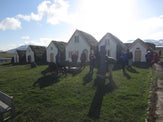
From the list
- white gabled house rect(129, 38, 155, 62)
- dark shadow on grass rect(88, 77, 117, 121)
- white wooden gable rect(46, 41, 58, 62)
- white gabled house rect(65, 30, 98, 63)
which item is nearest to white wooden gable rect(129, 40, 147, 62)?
white gabled house rect(129, 38, 155, 62)

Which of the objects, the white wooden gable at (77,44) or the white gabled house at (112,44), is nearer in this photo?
the white gabled house at (112,44)

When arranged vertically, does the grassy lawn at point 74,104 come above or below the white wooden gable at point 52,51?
below

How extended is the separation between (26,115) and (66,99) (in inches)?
92.0

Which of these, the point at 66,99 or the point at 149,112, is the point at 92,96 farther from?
the point at 149,112

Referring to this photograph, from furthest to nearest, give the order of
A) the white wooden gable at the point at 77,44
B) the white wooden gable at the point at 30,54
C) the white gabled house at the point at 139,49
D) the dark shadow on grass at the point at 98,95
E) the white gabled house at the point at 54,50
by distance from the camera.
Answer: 1. the white wooden gable at the point at 30,54
2. the white gabled house at the point at 54,50
3. the white wooden gable at the point at 77,44
4. the white gabled house at the point at 139,49
5. the dark shadow on grass at the point at 98,95

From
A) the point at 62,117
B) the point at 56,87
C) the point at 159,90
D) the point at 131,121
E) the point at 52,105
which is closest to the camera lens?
the point at 131,121

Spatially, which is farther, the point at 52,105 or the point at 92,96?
the point at 92,96

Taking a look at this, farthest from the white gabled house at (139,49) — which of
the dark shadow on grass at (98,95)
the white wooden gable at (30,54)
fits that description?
the white wooden gable at (30,54)

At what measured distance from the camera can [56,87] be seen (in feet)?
37.3

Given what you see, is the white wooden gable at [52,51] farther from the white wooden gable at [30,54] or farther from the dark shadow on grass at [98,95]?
the dark shadow on grass at [98,95]

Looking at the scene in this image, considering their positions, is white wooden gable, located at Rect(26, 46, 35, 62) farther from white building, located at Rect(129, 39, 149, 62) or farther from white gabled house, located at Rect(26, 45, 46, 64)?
white building, located at Rect(129, 39, 149, 62)

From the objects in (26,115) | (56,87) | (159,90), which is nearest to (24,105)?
(26,115)

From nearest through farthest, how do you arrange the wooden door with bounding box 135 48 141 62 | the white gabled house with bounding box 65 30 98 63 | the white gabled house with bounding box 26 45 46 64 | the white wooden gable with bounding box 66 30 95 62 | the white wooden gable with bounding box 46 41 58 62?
the wooden door with bounding box 135 48 141 62, the white gabled house with bounding box 65 30 98 63, the white wooden gable with bounding box 66 30 95 62, the white wooden gable with bounding box 46 41 58 62, the white gabled house with bounding box 26 45 46 64

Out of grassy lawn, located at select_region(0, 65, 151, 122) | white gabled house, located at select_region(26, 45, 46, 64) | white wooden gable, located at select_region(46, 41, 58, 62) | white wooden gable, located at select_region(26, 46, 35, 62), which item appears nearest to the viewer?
grassy lawn, located at select_region(0, 65, 151, 122)
